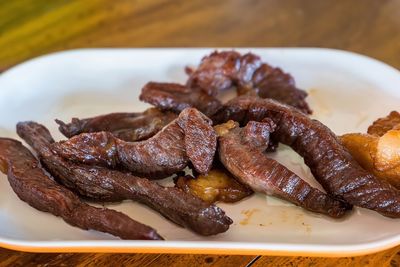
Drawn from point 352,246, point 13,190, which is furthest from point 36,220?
point 352,246

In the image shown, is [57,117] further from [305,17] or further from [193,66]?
[305,17]

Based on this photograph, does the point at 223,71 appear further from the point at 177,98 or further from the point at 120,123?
the point at 120,123

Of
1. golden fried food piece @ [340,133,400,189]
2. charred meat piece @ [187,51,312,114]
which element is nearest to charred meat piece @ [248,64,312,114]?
charred meat piece @ [187,51,312,114]

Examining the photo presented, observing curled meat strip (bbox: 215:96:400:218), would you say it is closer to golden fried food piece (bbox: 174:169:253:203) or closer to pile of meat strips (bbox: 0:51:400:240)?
pile of meat strips (bbox: 0:51:400:240)

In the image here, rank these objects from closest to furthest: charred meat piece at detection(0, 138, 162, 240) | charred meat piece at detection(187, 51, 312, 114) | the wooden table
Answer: charred meat piece at detection(0, 138, 162, 240), charred meat piece at detection(187, 51, 312, 114), the wooden table

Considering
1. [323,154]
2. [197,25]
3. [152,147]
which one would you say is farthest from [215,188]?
[197,25]

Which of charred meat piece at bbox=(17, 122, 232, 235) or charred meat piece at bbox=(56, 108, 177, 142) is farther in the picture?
charred meat piece at bbox=(56, 108, 177, 142)
